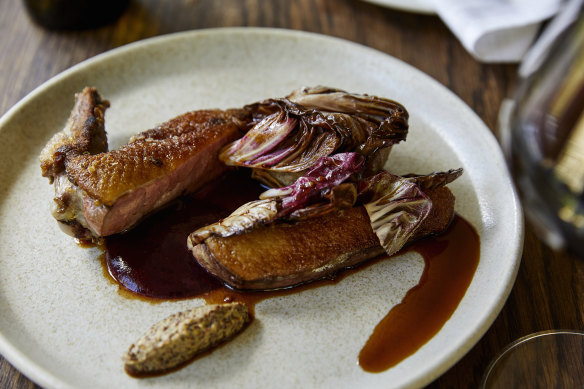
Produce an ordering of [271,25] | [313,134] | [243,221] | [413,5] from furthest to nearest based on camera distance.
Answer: [271,25]
[413,5]
[313,134]
[243,221]

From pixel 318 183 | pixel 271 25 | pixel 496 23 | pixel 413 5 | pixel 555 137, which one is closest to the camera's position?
pixel 555 137

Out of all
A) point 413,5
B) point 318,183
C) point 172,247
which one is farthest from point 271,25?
point 172,247

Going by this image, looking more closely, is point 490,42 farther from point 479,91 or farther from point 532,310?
point 532,310

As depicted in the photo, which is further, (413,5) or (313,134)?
(413,5)

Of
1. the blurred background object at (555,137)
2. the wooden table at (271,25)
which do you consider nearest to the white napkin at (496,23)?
the wooden table at (271,25)

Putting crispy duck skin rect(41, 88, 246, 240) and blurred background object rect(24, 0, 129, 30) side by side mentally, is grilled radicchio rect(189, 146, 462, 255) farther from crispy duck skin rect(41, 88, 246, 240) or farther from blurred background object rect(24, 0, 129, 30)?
blurred background object rect(24, 0, 129, 30)

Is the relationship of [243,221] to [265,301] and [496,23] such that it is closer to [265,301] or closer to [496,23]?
[265,301]

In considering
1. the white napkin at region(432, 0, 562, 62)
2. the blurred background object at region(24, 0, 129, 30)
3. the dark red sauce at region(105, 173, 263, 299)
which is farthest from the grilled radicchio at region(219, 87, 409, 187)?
the blurred background object at region(24, 0, 129, 30)

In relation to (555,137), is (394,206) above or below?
below

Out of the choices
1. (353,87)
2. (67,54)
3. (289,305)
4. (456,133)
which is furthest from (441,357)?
(67,54)
